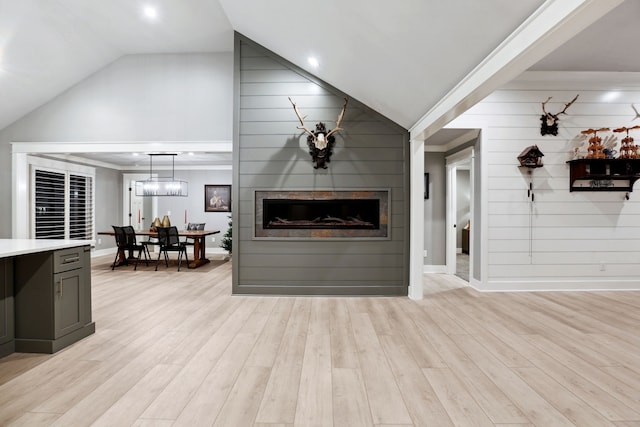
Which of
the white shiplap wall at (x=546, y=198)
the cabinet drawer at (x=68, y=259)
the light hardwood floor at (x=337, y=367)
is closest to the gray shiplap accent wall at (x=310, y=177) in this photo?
the light hardwood floor at (x=337, y=367)

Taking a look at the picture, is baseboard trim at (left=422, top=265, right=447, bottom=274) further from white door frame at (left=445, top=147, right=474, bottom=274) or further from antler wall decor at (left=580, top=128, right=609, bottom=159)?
antler wall decor at (left=580, top=128, right=609, bottom=159)

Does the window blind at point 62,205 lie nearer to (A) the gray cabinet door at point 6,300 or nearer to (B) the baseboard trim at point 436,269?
(A) the gray cabinet door at point 6,300

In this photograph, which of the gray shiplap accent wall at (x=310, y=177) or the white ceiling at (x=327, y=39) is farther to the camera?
the gray shiplap accent wall at (x=310, y=177)

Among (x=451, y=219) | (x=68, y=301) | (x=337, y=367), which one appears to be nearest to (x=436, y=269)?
(x=451, y=219)

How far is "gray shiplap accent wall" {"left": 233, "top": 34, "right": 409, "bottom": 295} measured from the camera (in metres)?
4.73

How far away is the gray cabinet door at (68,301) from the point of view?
112 inches

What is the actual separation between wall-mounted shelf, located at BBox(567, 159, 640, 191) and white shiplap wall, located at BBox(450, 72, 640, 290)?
101mm

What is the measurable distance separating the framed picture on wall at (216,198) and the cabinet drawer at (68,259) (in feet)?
21.6

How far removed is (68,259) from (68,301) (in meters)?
0.36

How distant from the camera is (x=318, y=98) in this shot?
4.75 metres

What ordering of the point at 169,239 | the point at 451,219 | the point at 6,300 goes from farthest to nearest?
the point at 169,239, the point at 451,219, the point at 6,300

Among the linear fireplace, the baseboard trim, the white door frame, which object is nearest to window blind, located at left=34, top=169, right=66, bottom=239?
the linear fireplace

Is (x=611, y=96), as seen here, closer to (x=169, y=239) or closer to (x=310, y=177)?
(x=310, y=177)

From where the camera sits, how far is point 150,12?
455 centimetres
